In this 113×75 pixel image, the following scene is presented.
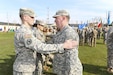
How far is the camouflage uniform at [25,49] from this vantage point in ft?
14.9

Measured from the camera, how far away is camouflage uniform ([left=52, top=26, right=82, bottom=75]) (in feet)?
15.4

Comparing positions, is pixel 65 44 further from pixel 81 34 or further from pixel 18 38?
pixel 81 34

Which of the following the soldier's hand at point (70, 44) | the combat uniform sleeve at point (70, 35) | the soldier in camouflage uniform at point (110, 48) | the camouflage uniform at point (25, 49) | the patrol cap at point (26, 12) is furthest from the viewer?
the soldier in camouflage uniform at point (110, 48)

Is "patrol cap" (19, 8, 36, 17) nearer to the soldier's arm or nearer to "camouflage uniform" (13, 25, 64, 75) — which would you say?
"camouflage uniform" (13, 25, 64, 75)

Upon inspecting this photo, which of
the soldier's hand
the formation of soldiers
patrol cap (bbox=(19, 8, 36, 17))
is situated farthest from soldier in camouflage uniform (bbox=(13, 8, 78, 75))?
the formation of soldiers

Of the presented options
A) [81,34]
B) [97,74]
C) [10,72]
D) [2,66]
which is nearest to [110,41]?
[97,74]

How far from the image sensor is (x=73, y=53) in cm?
472

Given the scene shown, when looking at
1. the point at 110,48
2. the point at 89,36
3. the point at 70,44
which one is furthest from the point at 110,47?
the point at 89,36

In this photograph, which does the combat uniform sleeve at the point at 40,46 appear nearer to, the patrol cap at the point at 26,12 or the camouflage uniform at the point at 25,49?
the camouflage uniform at the point at 25,49

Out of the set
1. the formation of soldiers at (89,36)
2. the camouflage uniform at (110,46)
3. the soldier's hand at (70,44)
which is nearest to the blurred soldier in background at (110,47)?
the camouflage uniform at (110,46)

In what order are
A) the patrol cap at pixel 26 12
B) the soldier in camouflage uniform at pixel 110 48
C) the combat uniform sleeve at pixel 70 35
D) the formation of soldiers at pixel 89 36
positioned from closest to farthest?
the combat uniform sleeve at pixel 70 35
the patrol cap at pixel 26 12
the soldier in camouflage uniform at pixel 110 48
the formation of soldiers at pixel 89 36

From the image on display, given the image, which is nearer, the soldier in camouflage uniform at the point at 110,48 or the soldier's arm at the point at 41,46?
the soldier's arm at the point at 41,46

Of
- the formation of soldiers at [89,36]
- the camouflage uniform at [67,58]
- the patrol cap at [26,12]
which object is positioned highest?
the patrol cap at [26,12]

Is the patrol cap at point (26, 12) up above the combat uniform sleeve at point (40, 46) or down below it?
above
